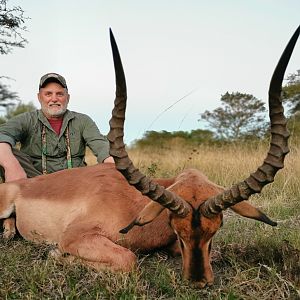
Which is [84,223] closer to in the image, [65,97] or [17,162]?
[17,162]

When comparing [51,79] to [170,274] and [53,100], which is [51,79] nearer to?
[53,100]

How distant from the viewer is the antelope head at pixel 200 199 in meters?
3.99

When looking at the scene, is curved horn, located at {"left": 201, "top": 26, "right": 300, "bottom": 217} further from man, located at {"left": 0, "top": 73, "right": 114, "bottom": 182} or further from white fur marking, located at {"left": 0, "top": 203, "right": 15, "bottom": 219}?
man, located at {"left": 0, "top": 73, "right": 114, "bottom": 182}

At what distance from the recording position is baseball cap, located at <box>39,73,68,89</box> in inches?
316

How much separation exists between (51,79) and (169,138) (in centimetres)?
2285

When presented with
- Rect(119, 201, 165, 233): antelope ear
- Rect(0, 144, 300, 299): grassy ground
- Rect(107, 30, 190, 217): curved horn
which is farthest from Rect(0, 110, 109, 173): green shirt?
Rect(107, 30, 190, 217): curved horn

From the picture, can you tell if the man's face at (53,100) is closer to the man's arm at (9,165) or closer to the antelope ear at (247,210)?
the man's arm at (9,165)

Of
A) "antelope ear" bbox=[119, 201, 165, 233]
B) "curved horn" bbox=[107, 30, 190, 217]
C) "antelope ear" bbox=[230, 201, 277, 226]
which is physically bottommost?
"antelope ear" bbox=[119, 201, 165, 233]

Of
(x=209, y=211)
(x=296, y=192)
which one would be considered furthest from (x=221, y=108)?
(x=209, y=211)

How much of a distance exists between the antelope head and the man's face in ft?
12.4

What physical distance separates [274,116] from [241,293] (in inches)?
52.1

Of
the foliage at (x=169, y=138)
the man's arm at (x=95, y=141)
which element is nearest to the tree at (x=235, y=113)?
the foliage at (x=169, y=138)

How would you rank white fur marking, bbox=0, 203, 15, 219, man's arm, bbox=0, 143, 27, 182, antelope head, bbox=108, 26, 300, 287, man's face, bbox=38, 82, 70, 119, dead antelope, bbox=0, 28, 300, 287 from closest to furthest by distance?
antelope head, bbox=108, 26, 300, 287, dead antelope, bbox=0, 28, 300, 287, white fur marking, bbox=0, 203, 15, 219, man's arm, bbox=0, 143, 27, 182, man's face, bbox=38, 82, 70, 119

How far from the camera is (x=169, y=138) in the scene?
30797 mm
